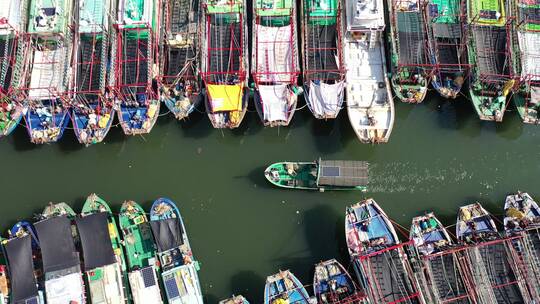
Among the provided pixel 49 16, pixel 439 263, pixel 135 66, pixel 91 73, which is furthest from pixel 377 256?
pixel 49 16

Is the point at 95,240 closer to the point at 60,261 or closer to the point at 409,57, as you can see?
the point at 60,261

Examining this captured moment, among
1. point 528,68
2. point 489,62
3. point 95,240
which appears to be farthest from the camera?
point 489,62

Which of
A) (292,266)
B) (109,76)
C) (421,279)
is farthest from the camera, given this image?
(109,76)

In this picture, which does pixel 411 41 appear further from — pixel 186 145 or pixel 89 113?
pixel 89 113

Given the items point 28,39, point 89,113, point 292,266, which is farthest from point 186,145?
point 28,39

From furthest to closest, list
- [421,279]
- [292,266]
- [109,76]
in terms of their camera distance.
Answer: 1. [109,76]
2. [292,266]
3. [421,279]

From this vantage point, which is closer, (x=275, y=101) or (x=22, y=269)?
(x=22, y=269)
